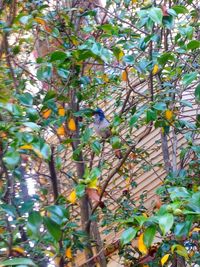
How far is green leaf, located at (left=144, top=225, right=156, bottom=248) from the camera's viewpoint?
3.65 ft

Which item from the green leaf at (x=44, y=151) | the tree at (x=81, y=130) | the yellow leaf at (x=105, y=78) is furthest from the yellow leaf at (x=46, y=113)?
the yellow leaf at (x=105, y=78)

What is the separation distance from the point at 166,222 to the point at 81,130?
1.25 m

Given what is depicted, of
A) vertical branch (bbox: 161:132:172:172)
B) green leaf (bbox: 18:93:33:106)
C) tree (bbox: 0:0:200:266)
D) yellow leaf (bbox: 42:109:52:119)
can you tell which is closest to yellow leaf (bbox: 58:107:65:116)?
tree (bbox: 0:0:200:266)

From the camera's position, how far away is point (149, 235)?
1118mm

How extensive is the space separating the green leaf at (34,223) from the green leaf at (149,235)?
28 cm

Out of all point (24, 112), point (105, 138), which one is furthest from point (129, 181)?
point (24, 112)

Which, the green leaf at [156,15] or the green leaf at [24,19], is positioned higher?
the green leaf at [24,19]

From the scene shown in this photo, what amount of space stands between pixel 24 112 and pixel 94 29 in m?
0.90

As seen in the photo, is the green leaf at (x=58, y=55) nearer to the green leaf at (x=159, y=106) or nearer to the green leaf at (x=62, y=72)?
the green leaf at (x=62, y=72)

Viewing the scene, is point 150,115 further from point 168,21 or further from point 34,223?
point 34,223

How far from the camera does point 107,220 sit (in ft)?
8.61

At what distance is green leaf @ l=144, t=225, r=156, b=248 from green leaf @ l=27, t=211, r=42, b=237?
0.28 m

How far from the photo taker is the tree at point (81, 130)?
3.75 feet

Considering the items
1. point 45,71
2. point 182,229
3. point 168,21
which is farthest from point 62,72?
point 182,229
